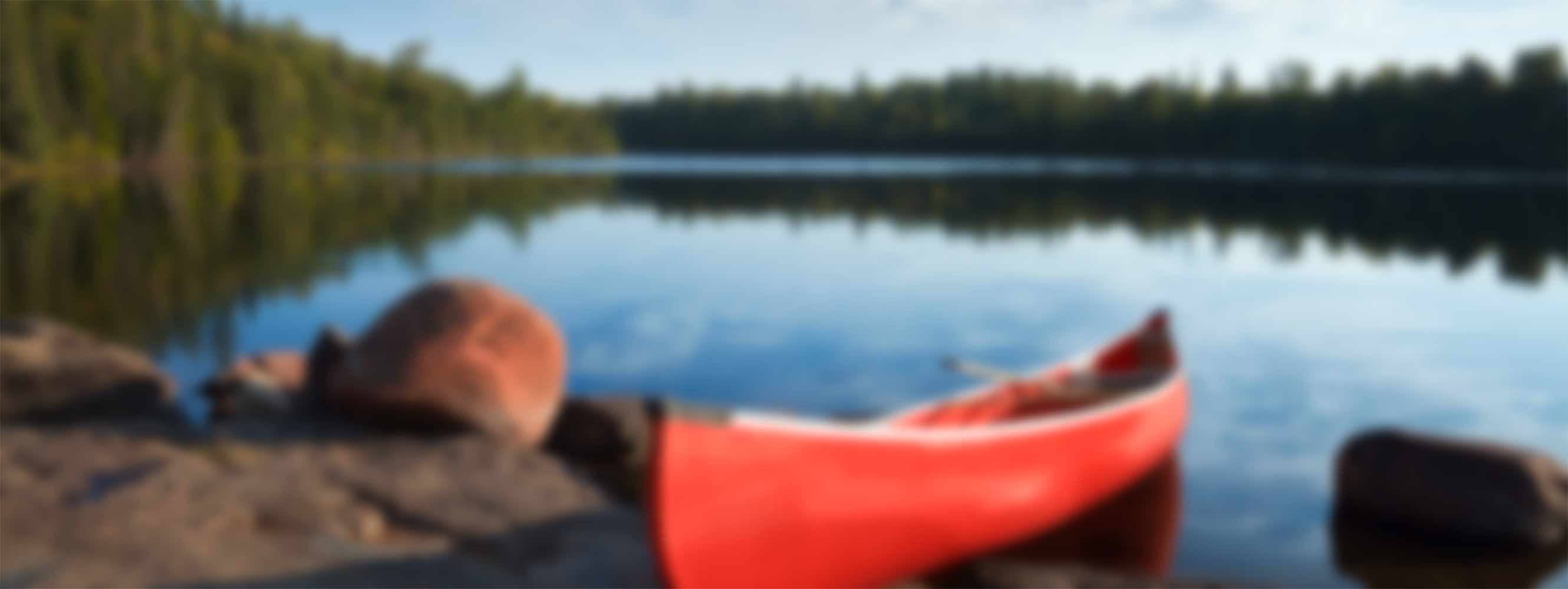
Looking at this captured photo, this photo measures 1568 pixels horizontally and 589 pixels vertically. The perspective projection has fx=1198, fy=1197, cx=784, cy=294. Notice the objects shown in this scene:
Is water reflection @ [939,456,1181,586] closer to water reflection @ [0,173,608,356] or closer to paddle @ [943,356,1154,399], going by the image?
paddle @ [943,356,1154,399]

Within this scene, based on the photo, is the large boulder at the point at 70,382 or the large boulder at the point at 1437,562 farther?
the large boulder at the point at 70,382

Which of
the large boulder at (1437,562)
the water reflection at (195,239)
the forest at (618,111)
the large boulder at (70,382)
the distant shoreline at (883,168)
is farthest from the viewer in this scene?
the distant shoreline at (883,168)

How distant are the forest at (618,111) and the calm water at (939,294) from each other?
21731mm

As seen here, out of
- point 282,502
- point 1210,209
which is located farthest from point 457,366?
point 1210,209

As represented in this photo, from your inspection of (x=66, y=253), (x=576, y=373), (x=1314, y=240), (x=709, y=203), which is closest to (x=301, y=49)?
(x=709, y=203)

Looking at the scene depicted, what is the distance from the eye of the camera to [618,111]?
172250 millimetres

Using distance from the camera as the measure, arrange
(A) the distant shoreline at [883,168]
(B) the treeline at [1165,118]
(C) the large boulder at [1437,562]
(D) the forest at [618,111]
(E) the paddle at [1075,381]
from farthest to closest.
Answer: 1. (B) the treeline at [1165,118]
2. (A) the distant shoreline at [883,168]
3. (D) the forest at [618,111]
4. (E) the paddle at [1075,381]
5. (C) the large boulder at [1437,562]

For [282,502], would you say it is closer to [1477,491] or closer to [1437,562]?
[1437,562]

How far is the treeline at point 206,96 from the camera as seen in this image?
68.6 meters

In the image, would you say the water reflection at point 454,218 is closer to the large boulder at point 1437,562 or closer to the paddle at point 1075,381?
the paddle at point 1075,381

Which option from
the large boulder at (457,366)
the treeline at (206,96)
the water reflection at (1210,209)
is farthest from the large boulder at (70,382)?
the treeline at (206,96)

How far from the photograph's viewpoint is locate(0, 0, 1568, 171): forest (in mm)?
74500

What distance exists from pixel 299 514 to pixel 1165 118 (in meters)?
122

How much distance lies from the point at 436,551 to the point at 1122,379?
7.14 meters
